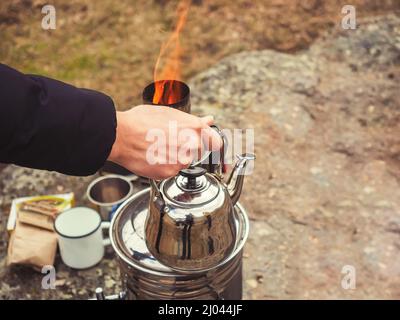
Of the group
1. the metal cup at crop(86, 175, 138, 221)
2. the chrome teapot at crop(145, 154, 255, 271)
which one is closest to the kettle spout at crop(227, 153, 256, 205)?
the chrome teapot at crop(145, 154, 255, 271)

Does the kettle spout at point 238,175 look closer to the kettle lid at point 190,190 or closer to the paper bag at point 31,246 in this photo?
the kettle lid at point 190,190

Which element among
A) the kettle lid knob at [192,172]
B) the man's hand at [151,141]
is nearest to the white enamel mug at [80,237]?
the kettle lid knob at [192,172]

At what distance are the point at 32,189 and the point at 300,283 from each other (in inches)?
81.9

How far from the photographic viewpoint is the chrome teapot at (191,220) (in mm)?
2221

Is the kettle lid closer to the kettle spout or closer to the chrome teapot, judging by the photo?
the chrome teapot

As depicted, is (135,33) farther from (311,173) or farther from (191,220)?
(191,220)

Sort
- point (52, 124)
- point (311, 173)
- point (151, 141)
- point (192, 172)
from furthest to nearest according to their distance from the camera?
1. point (311, 173)
2. point (192, 172)
3. point (151, 141)
4. point (52, 124)

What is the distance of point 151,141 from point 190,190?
44 centimetres

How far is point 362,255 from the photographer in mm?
3555

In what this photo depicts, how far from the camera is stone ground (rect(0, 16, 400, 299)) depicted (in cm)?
339

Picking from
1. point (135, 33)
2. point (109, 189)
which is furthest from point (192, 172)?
point (135, 33)

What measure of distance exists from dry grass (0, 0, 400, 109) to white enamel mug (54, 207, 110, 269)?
2063 millimetres

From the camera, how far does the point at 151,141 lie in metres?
1.88
